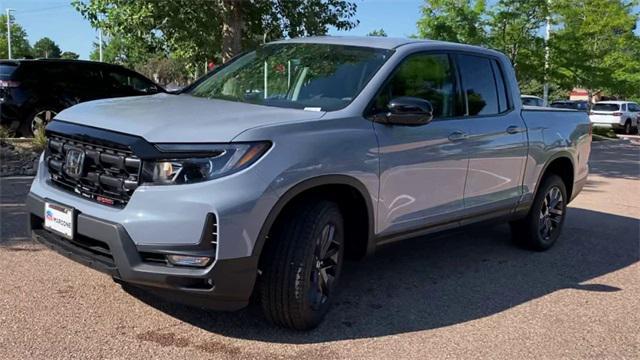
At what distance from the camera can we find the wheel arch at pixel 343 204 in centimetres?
360

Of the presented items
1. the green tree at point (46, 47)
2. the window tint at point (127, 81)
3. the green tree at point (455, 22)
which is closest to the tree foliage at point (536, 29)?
the green tree at point (455, 22)

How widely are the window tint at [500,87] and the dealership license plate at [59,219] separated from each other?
11.9 ft

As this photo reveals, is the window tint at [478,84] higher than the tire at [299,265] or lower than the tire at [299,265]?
higher

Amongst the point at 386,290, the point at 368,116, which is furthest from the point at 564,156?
the point at 368,116

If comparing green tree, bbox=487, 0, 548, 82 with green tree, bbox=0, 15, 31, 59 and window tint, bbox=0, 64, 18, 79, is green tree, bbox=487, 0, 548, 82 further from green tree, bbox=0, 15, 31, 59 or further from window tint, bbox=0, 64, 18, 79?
green tree, bbox=0, 15, 31, 59

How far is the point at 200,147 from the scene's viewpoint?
346cm

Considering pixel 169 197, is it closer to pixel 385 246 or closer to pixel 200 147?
pixel 200 147

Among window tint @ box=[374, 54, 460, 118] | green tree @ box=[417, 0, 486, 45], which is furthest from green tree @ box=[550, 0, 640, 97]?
window tint @ box=[374, 54, 460, 118]

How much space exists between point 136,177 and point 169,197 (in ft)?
0.84

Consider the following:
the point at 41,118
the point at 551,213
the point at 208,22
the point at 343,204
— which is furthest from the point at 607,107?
the point at 343,204

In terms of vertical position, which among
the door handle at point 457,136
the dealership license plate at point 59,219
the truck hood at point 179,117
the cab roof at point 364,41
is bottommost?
the dealership license plate at point 59,219

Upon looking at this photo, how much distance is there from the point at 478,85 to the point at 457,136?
78 cm

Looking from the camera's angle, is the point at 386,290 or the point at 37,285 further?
the point at 386,290

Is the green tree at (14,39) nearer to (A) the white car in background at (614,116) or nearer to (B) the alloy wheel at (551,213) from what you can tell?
(A) the white car in background at (614,116)
